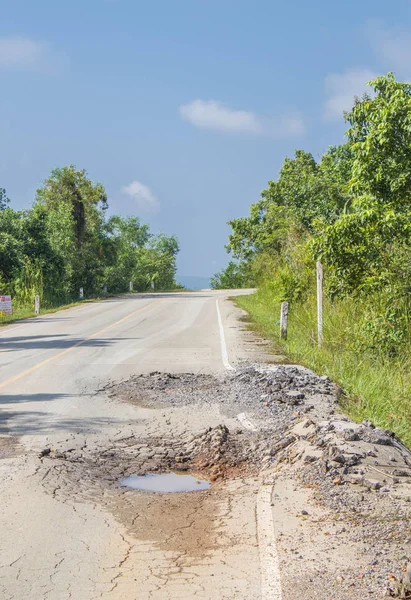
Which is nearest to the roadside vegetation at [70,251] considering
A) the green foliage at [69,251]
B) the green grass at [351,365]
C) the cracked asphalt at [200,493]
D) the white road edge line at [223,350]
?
the green foliage at [69,251]

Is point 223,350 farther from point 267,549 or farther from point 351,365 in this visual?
point 267,549

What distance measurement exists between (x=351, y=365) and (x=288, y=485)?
7810 mm

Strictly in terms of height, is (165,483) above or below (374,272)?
below

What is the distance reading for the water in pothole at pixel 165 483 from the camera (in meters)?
7.12

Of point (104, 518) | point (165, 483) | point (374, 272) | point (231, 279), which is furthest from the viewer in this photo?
point (231, 279)

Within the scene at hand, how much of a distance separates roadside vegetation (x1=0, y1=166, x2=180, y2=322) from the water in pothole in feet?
80.4

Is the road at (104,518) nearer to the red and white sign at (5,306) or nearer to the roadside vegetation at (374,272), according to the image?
the roadside vegetation at (374,272)

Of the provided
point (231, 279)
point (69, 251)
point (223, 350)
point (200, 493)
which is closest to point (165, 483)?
point (200, 493)

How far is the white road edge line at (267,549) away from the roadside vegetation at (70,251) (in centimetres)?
2578

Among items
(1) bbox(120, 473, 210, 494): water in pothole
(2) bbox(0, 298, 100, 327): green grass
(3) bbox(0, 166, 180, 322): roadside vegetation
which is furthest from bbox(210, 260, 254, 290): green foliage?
(1) bbox(120, 473, 210, 494): water in pothole

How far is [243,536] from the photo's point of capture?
569 centimetres

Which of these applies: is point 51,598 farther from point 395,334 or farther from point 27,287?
point 27,287

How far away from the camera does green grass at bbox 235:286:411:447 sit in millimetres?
10688

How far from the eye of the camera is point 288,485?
276 inches
